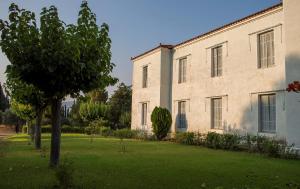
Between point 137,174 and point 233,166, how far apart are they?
11.0 ft

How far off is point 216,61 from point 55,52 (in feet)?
46.7

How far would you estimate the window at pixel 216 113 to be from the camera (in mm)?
21062

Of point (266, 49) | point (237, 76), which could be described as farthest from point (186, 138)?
point (266, 49)

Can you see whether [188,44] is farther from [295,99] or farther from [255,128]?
[295,99]

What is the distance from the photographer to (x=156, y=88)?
26844 millimetres

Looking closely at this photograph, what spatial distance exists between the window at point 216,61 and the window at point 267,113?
13.2 feet

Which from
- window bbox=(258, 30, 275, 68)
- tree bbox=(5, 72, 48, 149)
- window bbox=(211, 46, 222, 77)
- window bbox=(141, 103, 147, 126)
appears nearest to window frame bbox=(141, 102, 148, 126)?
window bbox=(141, 103, 147, 126)

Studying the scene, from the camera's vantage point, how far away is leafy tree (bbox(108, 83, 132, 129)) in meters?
46.5

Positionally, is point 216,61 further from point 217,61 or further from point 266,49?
point 266,49

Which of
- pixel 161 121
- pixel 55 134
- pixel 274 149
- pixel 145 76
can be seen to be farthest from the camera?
pixel 145 76

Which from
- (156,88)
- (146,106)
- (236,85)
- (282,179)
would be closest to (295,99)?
(236,85)

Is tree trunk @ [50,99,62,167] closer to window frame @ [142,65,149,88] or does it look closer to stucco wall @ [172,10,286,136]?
stucco wall @ [172,10,286,136]

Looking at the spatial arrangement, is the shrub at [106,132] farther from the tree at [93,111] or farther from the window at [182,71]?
the window at [182,71]

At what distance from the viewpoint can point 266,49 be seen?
17.7 metres
